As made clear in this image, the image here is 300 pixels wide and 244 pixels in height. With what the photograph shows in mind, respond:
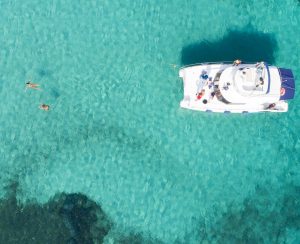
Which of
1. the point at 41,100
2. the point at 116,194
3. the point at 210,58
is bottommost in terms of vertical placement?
the point at 116,194

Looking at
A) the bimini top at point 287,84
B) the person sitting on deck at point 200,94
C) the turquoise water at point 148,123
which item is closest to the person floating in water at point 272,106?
the bimini top at point 287,84

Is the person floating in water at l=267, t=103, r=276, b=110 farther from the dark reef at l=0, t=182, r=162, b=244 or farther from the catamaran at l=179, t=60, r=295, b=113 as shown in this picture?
the dark reef at l=0, t=182, r=162, b=244

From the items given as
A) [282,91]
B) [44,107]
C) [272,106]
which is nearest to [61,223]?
[44,107]

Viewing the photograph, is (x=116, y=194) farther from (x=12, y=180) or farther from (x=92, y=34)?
(x=92, y=34)

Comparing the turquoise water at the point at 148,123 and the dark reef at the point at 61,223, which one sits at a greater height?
the turquoise water at the point at 148,123

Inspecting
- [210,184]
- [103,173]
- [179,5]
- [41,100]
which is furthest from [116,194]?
[179,5]

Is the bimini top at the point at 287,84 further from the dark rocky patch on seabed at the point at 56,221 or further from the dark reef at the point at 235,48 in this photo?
the dark rocky patch on seabed at the point at 56,221
